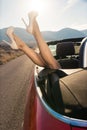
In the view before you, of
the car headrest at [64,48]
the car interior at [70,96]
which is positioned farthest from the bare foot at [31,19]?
the car interior at [70,96]

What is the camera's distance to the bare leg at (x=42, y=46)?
469cm

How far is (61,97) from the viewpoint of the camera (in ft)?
7.24

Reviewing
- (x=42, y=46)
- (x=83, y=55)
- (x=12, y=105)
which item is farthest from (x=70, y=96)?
(x=12, y=105)

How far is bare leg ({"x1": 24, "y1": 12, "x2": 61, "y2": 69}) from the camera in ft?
15.4

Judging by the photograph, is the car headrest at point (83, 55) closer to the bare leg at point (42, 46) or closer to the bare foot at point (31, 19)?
the bare leg at point (42, 46)

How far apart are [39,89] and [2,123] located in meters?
3.01

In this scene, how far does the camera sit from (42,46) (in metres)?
4.88

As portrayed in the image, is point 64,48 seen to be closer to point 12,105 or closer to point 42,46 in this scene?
Answer: point 42,46

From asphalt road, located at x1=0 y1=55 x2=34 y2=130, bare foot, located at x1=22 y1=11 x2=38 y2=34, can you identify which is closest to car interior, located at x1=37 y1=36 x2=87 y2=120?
bare foot, located at x1=22 y1=11 x2=38 y2=34

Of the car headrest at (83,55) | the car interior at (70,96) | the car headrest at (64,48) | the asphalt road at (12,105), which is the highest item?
the car interior at (70,96)

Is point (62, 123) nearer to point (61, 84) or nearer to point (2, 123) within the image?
point (61, 84)

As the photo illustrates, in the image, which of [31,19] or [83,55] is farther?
[31,19]

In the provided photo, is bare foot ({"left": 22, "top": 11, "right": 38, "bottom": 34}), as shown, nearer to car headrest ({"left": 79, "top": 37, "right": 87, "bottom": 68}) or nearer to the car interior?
car headrest ({"left": 79, "top": 37, "right": 87, "bottom": 68})

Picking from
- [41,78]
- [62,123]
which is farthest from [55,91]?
[41,78]
